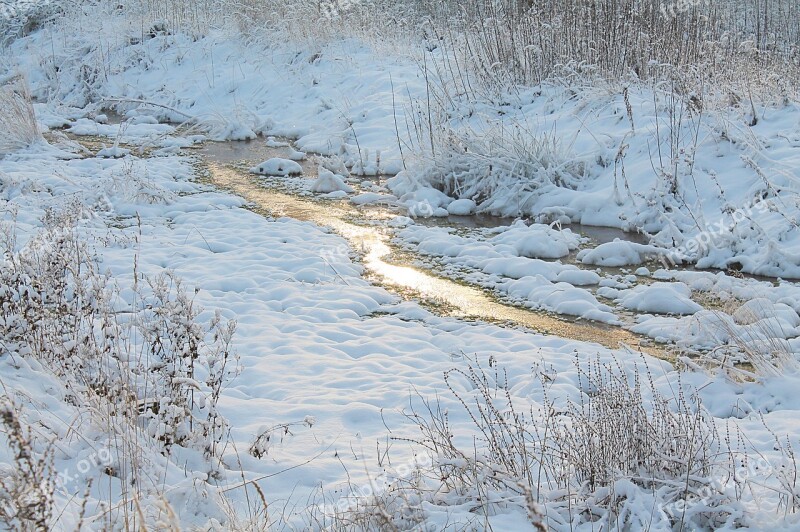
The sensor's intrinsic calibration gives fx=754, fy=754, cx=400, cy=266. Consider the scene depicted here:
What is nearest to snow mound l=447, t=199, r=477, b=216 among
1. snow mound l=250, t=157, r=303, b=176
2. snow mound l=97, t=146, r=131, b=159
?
snow mound l=250, t=157, r=303, b=176

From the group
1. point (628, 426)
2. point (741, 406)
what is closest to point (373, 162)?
point (741, 406)

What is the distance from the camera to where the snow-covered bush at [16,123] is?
36.1ft

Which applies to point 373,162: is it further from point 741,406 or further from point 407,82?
point 741,406

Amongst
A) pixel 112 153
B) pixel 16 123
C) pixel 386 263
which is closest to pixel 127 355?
pixel 386 263

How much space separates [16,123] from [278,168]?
4076 millimetres

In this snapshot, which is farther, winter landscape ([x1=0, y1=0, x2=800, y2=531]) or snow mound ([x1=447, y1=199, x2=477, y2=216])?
snow mound ([x1=447, y1=199, x2=477, y2=216])

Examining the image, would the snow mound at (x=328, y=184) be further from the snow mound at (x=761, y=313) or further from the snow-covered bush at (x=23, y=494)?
the snow-covered bush at (x=23, y=494)

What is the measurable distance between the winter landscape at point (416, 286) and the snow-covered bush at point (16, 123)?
0.05 metres

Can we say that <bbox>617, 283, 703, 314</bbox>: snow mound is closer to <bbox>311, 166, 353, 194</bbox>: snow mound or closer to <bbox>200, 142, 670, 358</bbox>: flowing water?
<bbox>200, 142, 670, 358</bbox>: flowing water

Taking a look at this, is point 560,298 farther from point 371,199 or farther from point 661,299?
point 371,199

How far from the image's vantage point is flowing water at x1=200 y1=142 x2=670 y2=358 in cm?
590

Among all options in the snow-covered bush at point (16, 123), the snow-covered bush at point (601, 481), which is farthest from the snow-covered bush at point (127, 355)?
the snow-covered bush at point (16, 123)

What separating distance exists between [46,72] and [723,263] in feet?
51.5

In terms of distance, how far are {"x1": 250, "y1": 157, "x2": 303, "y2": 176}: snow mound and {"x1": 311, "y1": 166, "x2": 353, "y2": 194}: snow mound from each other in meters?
0.88
